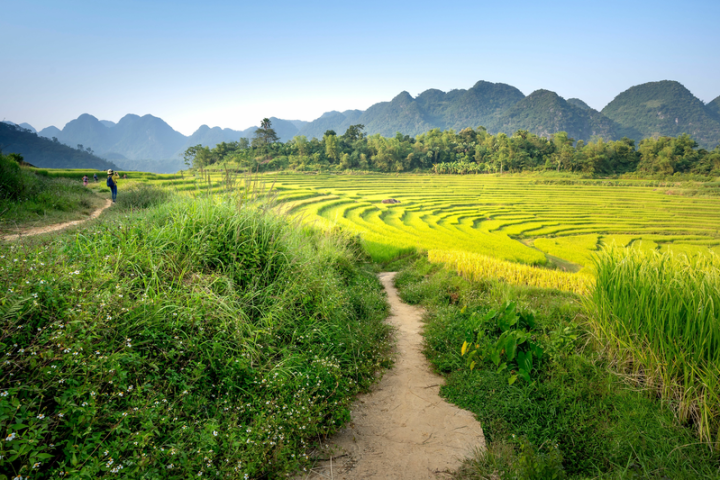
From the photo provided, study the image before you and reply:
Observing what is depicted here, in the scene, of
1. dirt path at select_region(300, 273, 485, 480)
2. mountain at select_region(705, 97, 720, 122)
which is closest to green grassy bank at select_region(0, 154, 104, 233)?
dirt path at select_region(300, 273, 485, 480)

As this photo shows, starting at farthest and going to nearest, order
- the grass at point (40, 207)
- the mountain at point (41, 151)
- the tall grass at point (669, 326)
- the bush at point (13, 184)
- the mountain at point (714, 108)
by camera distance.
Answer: the mountain at point (714, 108) → the mountain at point (41, 151) → the bush at point (13, 184) → the grass at point (40, 207) → the tall grass at point (669, 326)

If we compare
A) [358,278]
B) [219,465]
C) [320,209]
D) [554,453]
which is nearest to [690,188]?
[320,209]

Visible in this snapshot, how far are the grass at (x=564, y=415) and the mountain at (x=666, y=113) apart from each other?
358 ft

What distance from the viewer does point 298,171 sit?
158ft

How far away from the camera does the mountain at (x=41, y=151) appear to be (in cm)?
6309

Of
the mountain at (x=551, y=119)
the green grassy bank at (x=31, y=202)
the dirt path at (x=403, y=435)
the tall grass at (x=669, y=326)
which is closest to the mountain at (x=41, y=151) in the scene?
the green grassy bank at (x=31, y=202)

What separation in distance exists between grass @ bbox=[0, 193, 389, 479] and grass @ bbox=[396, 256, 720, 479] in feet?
3.74

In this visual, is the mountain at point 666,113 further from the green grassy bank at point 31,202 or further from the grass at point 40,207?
the green grassy bank at point 31,202

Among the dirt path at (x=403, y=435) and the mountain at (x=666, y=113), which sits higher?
the mountain at (x=666, y=113)

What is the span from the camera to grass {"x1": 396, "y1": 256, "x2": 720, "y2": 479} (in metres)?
2.27

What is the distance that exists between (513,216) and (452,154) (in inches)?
1501

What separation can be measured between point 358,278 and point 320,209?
14.8 meters

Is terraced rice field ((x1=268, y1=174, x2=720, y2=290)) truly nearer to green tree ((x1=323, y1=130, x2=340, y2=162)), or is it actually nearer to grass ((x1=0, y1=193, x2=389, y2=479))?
grass ((x1=0, y1=193, x2=389, y2=479))

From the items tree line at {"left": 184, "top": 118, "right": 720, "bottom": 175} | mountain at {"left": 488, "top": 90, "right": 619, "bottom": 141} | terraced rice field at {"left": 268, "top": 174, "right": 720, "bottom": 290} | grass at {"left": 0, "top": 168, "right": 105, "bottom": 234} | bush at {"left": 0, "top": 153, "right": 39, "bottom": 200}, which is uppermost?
mountain at {"left": 488, "top": 90, "right": 619, "bottom": 141}
